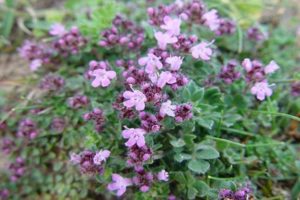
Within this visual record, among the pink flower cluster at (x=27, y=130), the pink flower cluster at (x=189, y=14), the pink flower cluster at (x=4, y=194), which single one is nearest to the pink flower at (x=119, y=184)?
the pink flower cluster at (x=27, y=130)

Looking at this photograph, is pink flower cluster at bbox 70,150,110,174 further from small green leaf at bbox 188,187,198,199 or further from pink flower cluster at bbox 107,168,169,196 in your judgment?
small green leaf at bbox 188,187,198,199

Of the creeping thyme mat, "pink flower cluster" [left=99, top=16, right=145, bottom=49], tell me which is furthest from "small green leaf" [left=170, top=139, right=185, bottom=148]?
"pink flower cluster" [left=99, top=16, right=145, bottom=49]

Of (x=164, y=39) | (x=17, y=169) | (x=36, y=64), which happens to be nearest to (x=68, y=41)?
(x=36, y=64)

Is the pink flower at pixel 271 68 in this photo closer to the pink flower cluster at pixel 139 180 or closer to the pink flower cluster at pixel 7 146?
the pink flower cluster at pixel 139 180

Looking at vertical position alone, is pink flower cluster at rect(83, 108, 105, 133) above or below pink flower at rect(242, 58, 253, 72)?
below

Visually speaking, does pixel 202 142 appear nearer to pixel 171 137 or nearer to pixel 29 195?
pixel 171 137
